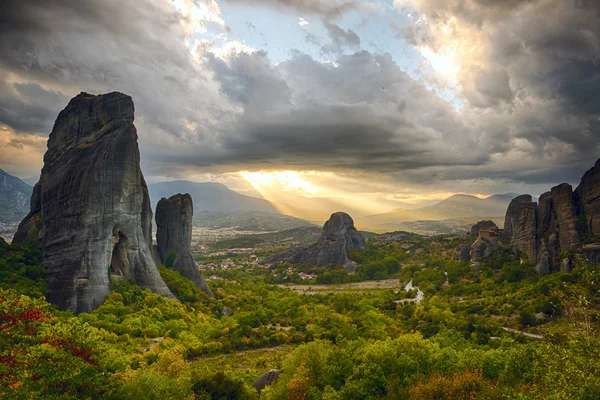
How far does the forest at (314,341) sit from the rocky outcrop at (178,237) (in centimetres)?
428

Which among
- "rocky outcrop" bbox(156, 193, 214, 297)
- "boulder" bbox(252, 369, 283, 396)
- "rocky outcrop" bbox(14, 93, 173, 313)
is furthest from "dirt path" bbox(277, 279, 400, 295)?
"boulder" bbox(252, 369, 283, 396)

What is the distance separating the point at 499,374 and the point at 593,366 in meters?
11.1

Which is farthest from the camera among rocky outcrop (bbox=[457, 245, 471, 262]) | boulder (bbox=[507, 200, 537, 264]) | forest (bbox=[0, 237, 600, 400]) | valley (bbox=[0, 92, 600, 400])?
rocky outcrop (bbox=[457, 245, 471, 262])

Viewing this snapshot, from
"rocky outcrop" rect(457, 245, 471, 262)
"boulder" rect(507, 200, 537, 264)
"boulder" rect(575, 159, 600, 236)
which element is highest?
"boulder" rect(575, 159, 600, 236)

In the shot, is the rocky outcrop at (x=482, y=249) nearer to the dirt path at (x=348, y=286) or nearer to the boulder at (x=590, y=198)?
the dirt path at (x=348, y=286)

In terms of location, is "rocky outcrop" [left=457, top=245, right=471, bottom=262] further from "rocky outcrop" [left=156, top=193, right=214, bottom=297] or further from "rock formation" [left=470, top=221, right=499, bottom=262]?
"rocky outcrop" [left=156, top=193, right=214, bottom=297]

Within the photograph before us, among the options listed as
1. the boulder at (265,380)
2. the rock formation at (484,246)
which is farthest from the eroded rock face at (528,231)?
the boulder at (265,380)

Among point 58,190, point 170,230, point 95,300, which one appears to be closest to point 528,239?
point 170,230

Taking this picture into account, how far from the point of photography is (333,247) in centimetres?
14850

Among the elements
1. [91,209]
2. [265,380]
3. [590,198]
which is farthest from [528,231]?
[91,209]

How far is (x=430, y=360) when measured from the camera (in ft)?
98.2

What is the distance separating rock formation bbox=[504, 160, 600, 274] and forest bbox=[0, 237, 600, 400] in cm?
387

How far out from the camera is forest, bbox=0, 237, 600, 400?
825 inches

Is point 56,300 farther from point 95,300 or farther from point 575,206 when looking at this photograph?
point 575,206
